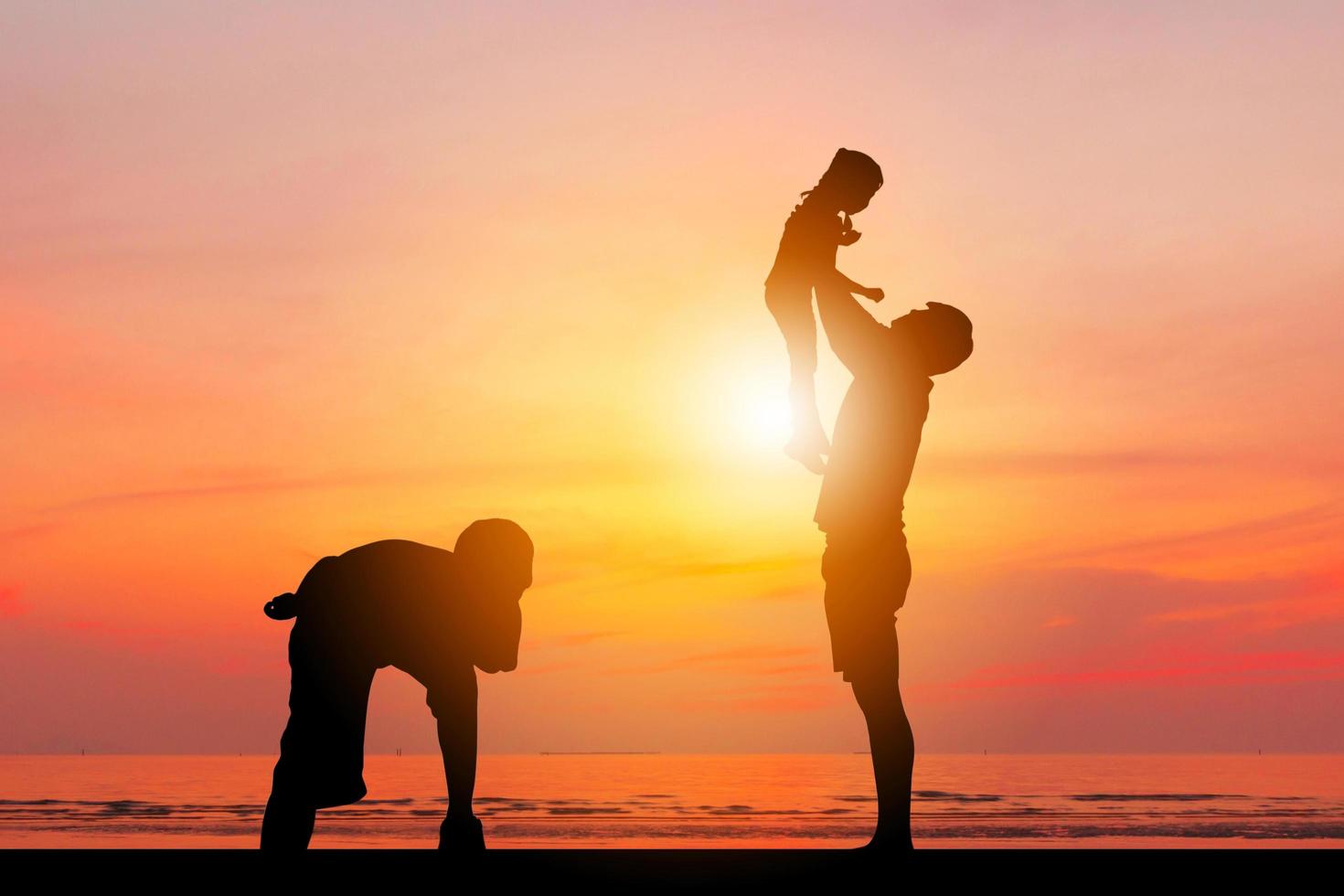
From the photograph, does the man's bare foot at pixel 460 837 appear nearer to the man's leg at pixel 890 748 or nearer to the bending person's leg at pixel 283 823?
the bending person's leg at pixel 283 823

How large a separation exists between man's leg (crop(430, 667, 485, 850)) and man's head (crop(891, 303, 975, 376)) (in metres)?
2.66

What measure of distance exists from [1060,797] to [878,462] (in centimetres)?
6083

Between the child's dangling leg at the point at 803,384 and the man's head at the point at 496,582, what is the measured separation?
1.50 m

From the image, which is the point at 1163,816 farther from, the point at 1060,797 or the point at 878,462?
the point at 878,462

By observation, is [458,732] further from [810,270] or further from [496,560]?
[810,270]

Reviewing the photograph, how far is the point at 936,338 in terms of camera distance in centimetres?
671

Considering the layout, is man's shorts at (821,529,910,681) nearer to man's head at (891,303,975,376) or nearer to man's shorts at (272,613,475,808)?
man's head at (891,303,975,376)

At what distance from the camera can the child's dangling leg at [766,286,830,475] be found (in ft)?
22.0

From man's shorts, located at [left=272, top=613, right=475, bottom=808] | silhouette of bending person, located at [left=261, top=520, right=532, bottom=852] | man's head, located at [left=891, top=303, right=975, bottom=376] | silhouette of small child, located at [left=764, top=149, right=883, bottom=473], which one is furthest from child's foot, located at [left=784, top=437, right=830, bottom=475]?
man's shorts, located at [left=272, top=613, right=475, bottom=808]

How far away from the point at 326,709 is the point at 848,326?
122 inches
